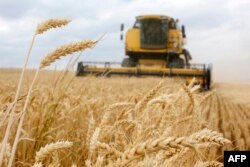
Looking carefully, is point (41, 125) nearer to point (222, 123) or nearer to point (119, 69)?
point (222, 123)

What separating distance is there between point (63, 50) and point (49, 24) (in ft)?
0.35

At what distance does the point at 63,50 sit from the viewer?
4.51 ft

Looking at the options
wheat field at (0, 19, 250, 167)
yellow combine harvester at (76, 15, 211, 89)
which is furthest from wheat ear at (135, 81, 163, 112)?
yellow combine harvester at (76, 15, 211, 89)

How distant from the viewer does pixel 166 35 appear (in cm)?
1961

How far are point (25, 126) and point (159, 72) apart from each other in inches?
590

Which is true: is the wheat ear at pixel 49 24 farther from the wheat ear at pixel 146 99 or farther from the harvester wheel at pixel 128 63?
the harvester wheel at pixel 128 63

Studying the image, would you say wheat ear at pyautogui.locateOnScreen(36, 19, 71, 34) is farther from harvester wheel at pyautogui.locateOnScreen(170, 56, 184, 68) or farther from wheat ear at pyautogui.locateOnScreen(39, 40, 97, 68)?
harvester wheel at pyautogui.locateOnScreen(170, 56, 184, 68)

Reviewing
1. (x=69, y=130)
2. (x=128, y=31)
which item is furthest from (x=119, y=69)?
(x=69, y=130)

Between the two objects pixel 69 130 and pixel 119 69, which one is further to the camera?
pixel 119 69

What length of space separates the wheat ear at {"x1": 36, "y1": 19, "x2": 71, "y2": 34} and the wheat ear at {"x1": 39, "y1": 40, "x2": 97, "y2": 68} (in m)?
0.07

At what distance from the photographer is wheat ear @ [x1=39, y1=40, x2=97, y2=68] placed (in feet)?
4.48

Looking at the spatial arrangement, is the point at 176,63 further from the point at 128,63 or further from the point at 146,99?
the point at 146,99

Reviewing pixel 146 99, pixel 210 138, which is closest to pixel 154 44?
pixel 146 99

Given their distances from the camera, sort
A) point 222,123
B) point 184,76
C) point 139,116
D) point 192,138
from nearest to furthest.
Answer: point 192,138, point 139,116, point 222,123, point 184,76
